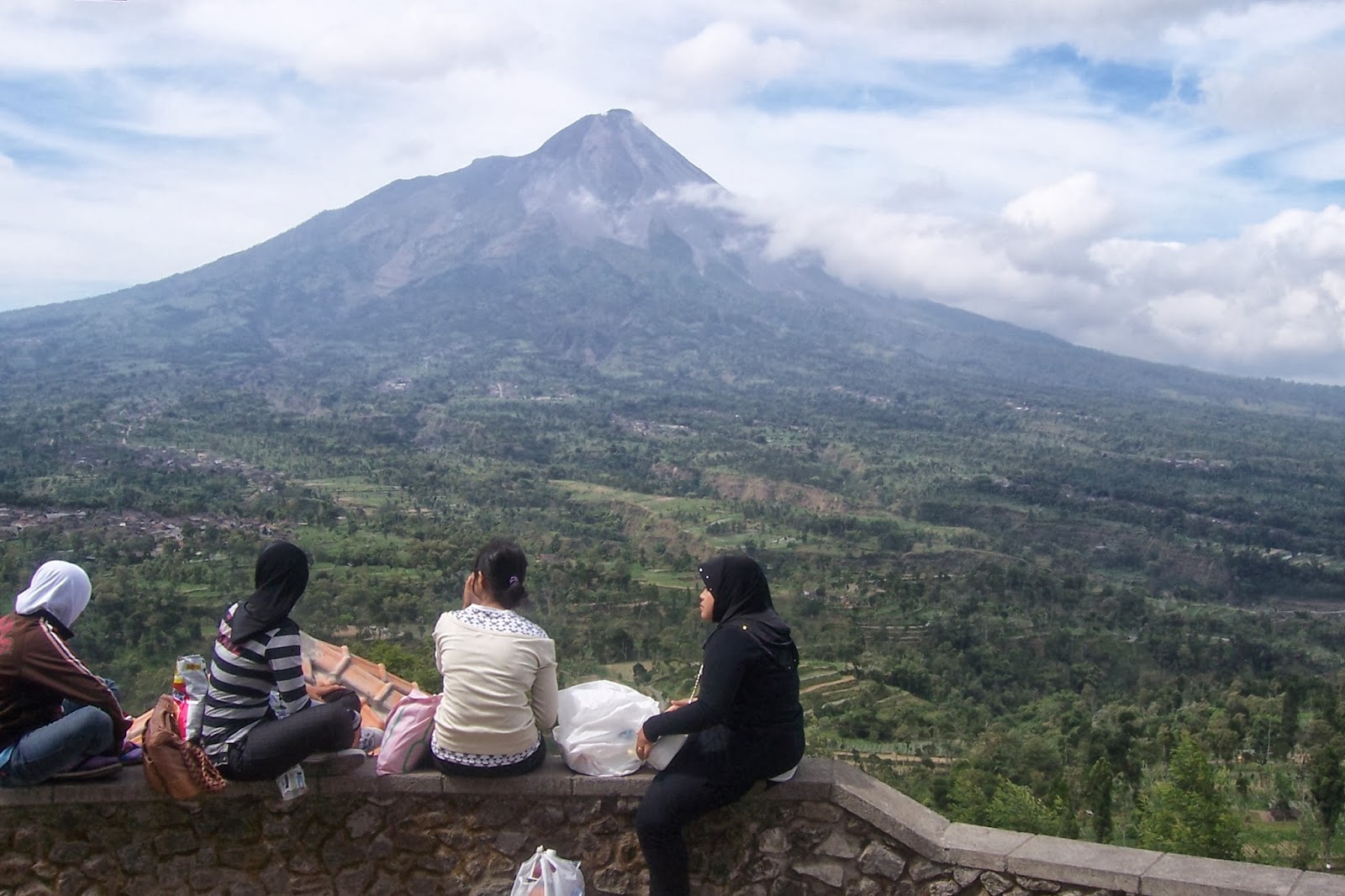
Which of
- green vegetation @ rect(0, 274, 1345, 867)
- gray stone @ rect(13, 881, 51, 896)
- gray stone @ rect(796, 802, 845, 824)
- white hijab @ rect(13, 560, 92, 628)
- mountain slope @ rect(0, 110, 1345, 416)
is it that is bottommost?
green vegetation @ rect(0, 274, 1345, 867)

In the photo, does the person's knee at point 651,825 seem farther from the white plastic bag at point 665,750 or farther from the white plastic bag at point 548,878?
the white plastic bag at point 548,878

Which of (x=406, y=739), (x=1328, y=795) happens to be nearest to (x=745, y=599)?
(x=406, y=739)

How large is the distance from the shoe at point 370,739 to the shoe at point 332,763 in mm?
136

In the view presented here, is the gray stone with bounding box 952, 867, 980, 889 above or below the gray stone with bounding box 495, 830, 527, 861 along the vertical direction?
above

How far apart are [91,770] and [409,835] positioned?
3.86 ft

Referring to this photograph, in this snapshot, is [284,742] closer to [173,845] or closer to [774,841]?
[173,845]

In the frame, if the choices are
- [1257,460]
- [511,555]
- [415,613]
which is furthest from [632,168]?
[511,555]

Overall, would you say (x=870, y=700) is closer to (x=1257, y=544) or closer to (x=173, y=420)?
(x=1257, y=544)

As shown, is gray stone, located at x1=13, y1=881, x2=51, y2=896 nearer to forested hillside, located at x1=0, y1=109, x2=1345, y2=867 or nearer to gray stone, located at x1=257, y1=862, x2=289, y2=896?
gray stone, located at x1=257, y1=862, x2=289, y2=896

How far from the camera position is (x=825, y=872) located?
352 centimetres

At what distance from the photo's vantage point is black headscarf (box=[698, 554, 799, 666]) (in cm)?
339

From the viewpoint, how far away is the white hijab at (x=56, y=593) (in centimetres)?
351

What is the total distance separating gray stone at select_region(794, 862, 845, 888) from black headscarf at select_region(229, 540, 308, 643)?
6.69ft

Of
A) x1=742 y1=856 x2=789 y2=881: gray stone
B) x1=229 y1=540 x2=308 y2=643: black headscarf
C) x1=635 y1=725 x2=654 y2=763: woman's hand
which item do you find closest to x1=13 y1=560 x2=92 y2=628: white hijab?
x1=229 y1=540 x2=308 y2=643: black headscarf
